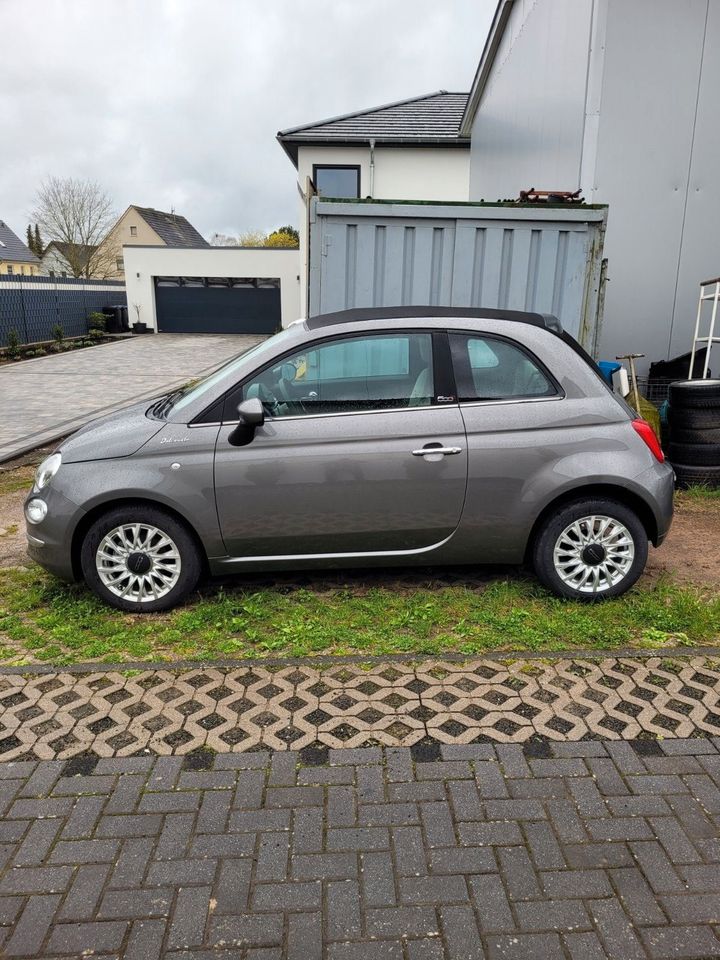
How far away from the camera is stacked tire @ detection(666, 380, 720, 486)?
22.1ft

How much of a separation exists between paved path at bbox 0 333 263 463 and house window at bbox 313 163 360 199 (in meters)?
5.53

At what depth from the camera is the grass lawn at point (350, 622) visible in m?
3.98

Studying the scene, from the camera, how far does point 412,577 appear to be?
4875 mm

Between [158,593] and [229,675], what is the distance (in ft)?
2.89

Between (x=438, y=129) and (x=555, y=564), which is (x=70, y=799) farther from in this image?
(x=438, y=129)

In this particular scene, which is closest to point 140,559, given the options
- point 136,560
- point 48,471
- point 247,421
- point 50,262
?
point 136,560

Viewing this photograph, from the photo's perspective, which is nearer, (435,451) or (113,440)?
(435,451)

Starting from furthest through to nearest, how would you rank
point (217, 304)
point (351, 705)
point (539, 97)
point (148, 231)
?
point (148, 231) → point (217, 304) → point (539, 97) → point (351, 705)

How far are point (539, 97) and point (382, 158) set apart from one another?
10.5 m

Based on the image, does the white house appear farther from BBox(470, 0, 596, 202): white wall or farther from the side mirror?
the side mirror

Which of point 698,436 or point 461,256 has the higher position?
point 461,256

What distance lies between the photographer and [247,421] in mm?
4059

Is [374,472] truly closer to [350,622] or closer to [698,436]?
[350,622]

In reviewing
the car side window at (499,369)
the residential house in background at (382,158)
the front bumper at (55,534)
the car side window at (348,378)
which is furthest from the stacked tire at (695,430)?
the residential house in background at (382,158)
